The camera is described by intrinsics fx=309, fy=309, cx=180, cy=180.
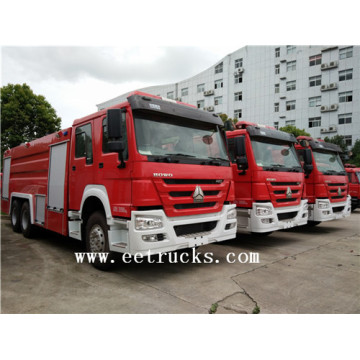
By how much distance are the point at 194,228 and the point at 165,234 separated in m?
0.63

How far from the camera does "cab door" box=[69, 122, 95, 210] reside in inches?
209

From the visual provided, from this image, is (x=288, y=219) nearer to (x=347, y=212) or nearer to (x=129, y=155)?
(x=347, y=212)

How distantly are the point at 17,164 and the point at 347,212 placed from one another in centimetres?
972

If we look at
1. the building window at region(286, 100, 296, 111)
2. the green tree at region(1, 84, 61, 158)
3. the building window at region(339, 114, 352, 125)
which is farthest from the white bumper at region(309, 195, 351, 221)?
the building window at region(286, 100, 296, 111)

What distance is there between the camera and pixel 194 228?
4.86 m

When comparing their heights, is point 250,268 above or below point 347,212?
below

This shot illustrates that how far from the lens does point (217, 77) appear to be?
130 feet

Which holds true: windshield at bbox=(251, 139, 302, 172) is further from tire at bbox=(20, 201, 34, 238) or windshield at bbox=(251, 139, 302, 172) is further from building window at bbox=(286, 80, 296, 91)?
building window at bbox=(286, 80, 296, 91)

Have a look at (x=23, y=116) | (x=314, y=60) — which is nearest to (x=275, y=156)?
(x=23, y=116)

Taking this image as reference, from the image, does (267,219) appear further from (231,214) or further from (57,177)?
(57,177)

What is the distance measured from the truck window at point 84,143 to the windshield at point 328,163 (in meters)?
6.27

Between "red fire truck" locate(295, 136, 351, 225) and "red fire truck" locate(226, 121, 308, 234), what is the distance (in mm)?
1172

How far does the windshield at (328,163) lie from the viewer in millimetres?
8703

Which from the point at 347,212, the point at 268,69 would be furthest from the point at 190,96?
the point at 347,212
